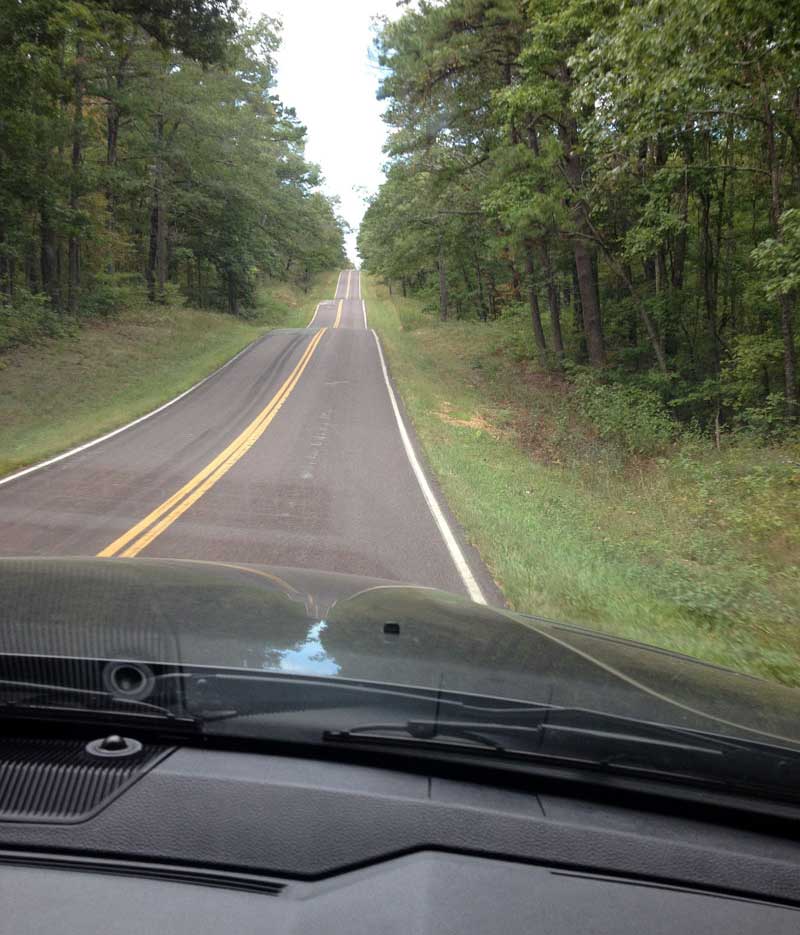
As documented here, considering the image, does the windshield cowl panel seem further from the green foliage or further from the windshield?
the green foliage

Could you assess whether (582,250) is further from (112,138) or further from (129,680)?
(129,680)

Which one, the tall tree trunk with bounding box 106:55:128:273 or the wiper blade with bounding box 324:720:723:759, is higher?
the tall tree trunk with bounding box 106:55:128:273

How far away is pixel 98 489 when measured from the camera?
34.8ft

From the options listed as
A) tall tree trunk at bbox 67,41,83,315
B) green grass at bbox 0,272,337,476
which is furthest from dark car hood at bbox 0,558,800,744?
tall tree trunk at bbox 67,41,83,315

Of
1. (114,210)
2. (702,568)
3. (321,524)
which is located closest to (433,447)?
(321,524)

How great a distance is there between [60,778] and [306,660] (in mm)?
841

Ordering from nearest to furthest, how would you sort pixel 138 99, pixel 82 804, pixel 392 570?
pixel 82 804
pixel 392 570
pixel 138 99

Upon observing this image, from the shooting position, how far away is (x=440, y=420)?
1900 centimetres

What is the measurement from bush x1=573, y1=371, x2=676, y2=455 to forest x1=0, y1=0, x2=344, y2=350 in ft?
40.9

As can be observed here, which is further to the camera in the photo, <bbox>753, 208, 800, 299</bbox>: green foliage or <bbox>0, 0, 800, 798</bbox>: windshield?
<bbox>753, 208, 800, 299</bbox>: green foliage

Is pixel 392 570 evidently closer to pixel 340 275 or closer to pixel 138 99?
pixel 138 99

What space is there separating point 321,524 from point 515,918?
24.5ft

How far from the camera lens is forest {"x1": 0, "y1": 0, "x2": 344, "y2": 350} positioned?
16656 mm

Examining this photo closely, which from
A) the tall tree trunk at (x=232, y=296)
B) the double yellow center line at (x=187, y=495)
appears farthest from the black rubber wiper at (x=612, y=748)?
the tall tree trunk at (x=232, y=296)
